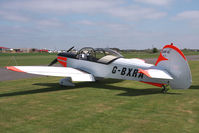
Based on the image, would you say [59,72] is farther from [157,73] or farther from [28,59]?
[28,59]

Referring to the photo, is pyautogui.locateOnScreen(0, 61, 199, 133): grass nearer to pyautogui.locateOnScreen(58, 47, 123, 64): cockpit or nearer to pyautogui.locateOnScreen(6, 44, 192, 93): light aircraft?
pyautogui.locateOnScreen(6, 44, 192, 93): light aircraft

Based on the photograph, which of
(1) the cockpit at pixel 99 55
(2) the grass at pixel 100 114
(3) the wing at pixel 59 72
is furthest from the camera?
(1) the cockpit at pixel 99 55

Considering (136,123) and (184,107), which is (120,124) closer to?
(136,123)

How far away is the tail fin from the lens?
6.50m

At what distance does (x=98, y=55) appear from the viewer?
32.7 feet

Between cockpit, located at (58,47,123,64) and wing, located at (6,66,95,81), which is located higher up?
cockpit, located at (58,47,123,64)

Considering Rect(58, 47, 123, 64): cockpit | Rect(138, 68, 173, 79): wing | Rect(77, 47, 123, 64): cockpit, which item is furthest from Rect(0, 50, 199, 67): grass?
Rect(138, 68, 173, 79): wing

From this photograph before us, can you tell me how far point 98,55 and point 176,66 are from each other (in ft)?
13.7

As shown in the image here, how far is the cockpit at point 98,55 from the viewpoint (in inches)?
378

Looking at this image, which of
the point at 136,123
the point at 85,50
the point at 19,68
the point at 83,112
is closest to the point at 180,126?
the point at 136,123

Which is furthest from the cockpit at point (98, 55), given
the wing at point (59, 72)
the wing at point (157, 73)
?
the wing at point (157, 73)

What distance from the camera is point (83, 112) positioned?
17.5 ft

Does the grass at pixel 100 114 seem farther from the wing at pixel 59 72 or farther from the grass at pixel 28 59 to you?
the grass at pixel 28 59

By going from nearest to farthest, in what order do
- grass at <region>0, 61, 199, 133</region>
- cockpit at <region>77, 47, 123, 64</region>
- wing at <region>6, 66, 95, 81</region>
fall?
grass at <region>0, 61, 199, 133</region> < wing at <region>6, 66, 95, 81</region> < cockpit at <region>77, 47, 123, 64</region>
